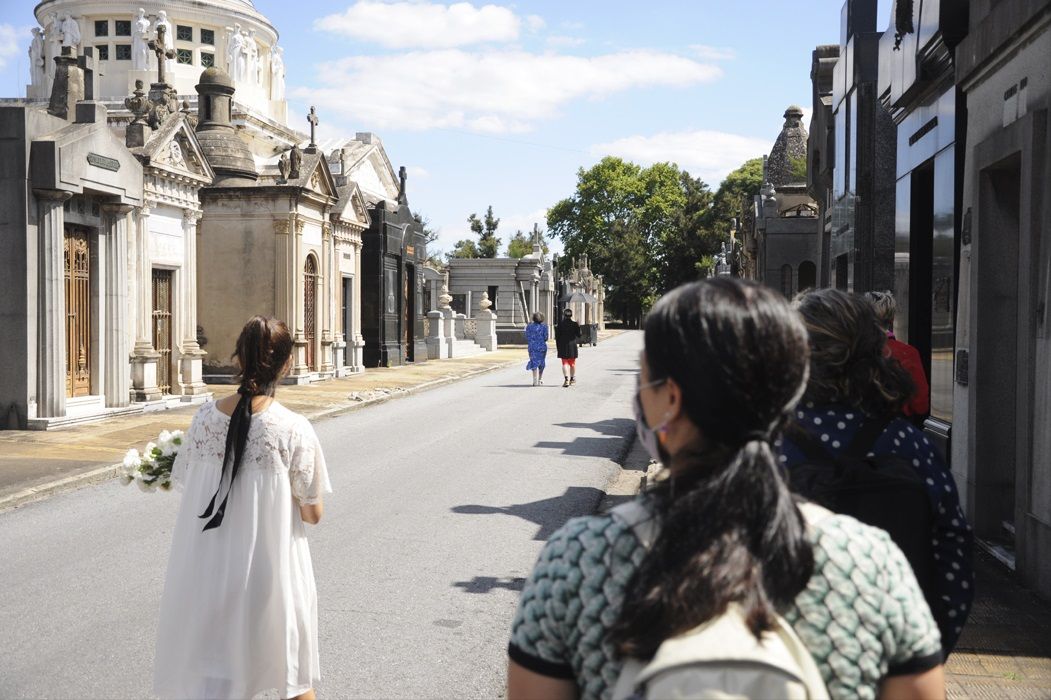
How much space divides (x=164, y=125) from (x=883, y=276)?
40.7 ft

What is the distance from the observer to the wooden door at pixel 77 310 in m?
15.6

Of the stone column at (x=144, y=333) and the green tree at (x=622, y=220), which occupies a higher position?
the green tree at (x=622, y=220)

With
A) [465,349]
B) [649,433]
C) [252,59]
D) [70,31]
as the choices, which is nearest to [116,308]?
[649,433]

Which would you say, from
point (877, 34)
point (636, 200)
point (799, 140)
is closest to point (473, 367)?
point (799, 140)

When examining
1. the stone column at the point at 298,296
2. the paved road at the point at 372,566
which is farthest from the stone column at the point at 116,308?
the stone column at the point at 298,296

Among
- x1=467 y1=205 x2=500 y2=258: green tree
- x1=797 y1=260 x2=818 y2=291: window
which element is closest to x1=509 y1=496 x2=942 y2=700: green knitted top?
x1=797 y1=260 x2=818 y2=291: window

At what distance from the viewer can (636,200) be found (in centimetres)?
9962

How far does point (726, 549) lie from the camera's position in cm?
161

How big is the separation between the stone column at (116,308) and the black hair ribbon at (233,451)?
13093mm

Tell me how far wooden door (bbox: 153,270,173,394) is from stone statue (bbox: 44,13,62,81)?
68.5m

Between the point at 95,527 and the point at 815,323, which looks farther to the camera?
the point at 95,527

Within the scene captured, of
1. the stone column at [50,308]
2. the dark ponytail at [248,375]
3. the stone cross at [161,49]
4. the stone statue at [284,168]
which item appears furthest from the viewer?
the stone statue at [284,168]

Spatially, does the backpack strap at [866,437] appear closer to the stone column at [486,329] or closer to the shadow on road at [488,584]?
the shadow on road at [488,584]

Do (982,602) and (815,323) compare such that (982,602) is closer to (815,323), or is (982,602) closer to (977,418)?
(977,418)
